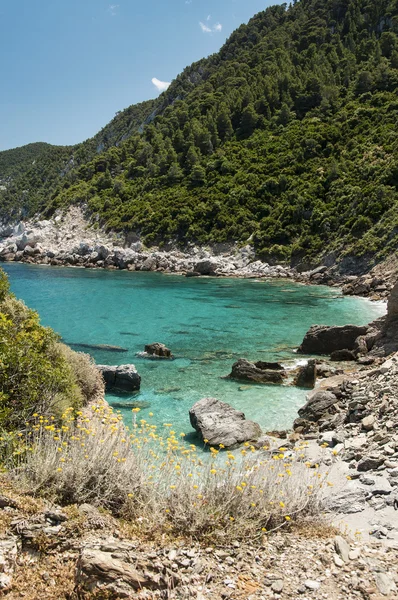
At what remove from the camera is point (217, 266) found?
6047cm

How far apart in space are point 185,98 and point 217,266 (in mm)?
75516

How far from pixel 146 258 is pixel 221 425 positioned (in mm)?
59238

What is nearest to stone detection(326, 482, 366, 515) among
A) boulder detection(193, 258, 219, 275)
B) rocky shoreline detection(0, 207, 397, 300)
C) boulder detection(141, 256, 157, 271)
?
rocky shoreline detection(0, 207, 397, 300)

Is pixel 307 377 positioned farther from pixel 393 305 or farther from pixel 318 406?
pixel 393 305

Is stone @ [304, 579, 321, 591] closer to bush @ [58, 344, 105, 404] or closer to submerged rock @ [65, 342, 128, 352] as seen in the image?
bush @ [58, 344, 105, 404]

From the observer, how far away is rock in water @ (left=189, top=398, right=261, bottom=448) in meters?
11.0

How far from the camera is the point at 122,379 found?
606 inches

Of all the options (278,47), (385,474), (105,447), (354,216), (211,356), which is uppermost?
(278,47)

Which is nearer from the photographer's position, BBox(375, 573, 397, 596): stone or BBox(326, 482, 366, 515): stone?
BBox(375, 573, 397, 596): stone

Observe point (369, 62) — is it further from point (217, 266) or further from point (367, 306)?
point (367, 306)

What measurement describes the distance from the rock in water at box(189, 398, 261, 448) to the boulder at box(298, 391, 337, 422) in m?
1.54

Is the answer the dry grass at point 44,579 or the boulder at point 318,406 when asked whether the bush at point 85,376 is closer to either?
the boulder at point 318,406

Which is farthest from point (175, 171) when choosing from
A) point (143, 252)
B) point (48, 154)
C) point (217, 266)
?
point (48, 154)

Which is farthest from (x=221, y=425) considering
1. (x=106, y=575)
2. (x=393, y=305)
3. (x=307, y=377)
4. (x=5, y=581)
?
(x=393, y=305)
